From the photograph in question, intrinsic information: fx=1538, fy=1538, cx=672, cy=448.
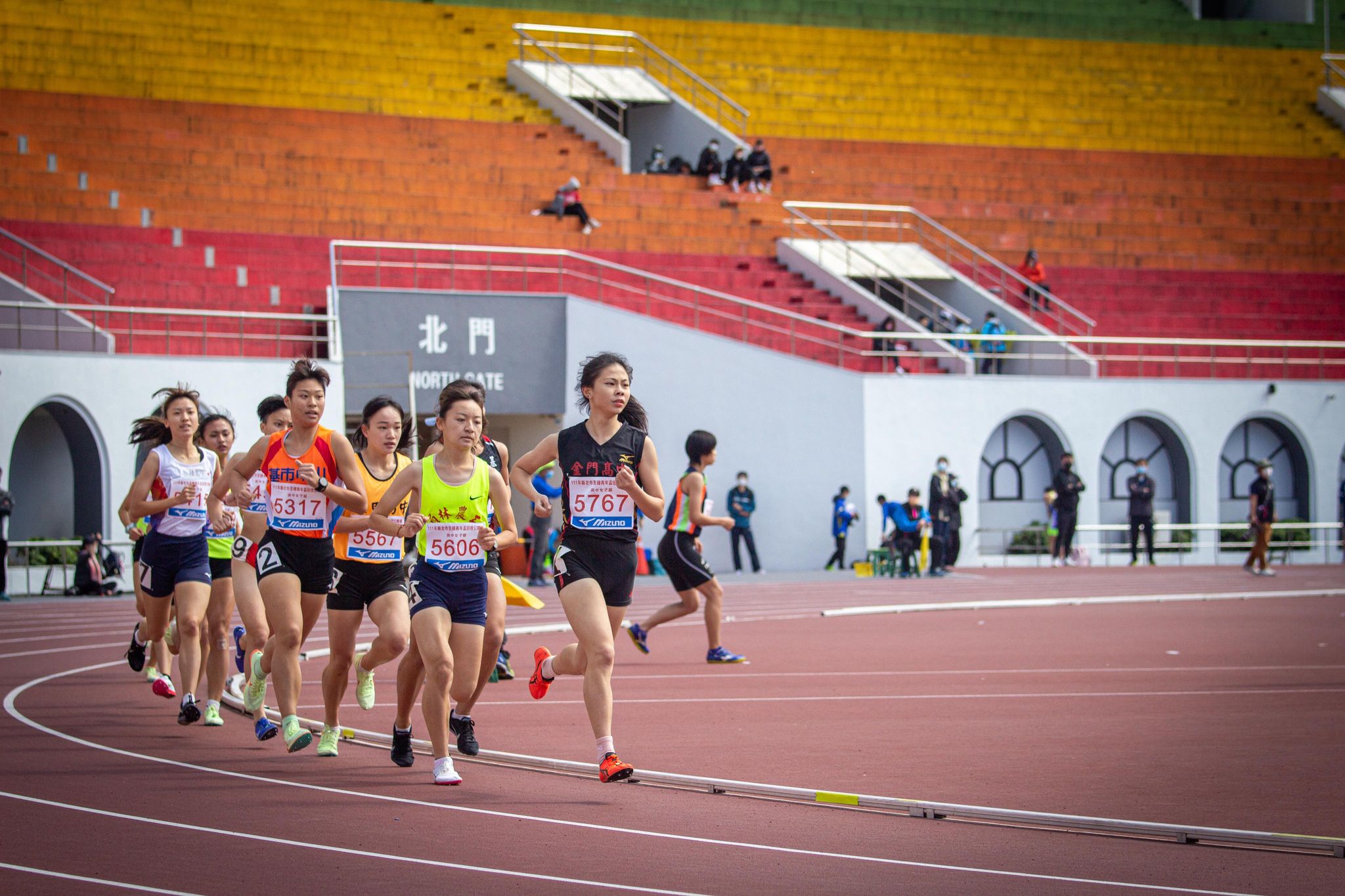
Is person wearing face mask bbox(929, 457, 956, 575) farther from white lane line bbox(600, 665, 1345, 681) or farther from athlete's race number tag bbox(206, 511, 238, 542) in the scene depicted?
athlete's race number tag bbox(206, 511, 238, 542)

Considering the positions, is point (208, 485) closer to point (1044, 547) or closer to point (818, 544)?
point (818, 544)

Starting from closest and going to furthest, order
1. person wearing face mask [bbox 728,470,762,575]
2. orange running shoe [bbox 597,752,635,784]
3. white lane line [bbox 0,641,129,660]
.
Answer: orange running shoe [bbox 597,752,635,784], white lane line [bbox 0,641,129,660], person wearing face mask [bbox 728,470,762,575]

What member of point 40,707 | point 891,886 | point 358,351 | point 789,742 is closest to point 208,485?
point 40,707

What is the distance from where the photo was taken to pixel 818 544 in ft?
95.1

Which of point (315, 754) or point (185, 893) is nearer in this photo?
point (185, 893)

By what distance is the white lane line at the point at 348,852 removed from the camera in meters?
5.78

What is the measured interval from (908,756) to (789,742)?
842mm

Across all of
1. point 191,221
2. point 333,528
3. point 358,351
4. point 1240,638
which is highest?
point 191,221

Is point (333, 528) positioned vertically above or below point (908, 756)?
above

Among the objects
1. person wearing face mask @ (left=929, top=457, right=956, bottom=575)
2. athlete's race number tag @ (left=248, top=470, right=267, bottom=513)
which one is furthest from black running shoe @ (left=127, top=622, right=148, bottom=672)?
person wearing face mask @ (left=929, top=457, right=956, bottom=575)

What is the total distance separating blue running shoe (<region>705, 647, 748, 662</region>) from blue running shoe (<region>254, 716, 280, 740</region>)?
18.0 ft

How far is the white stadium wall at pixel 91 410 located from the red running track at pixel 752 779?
8.92m

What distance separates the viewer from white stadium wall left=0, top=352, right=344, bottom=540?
22.7 metres

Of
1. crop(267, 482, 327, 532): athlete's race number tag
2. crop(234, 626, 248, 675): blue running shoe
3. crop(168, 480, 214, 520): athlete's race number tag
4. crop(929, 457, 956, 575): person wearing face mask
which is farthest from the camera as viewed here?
crop(929, 457, 956, 575): person wearing face mask
